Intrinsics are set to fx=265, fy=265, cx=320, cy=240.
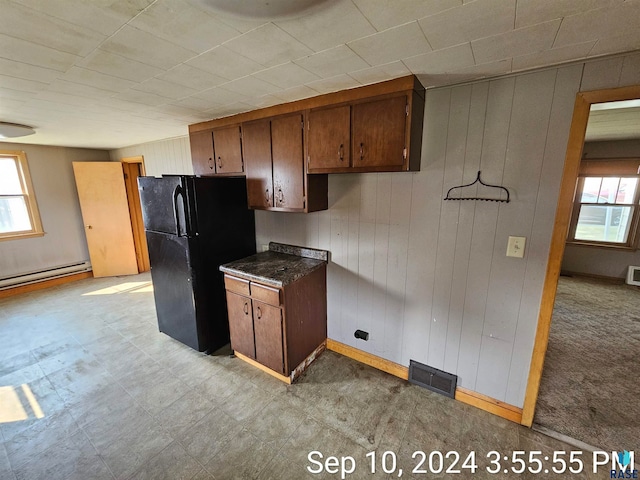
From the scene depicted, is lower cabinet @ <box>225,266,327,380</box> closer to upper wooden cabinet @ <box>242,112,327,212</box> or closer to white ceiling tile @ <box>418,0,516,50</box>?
upper wooden cabinet @ <box>242,112,327,212</box>

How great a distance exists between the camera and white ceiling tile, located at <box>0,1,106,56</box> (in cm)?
100

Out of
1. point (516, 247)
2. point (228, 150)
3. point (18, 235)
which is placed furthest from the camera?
point (18, 235)

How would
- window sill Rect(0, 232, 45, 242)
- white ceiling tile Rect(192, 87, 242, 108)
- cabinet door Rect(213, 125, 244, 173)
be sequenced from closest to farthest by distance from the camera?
white ceiling tile Rect(192, 87, 242, 108) < cabinet door Rect(213, 125, 244, 173) < window sill Rect(0, 232, 45, 242)

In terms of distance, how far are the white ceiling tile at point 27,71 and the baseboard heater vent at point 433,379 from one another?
3.11 m

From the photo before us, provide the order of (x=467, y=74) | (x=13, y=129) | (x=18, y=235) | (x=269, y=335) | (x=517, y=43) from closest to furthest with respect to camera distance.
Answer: (x=517, y=43) → (x=467, y=74) → (x=269, y=335) → (x=13, y=129) → (x=18, y=235)

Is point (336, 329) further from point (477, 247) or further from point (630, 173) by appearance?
point (630, 173)

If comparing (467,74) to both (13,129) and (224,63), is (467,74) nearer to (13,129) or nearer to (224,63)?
(224,63)

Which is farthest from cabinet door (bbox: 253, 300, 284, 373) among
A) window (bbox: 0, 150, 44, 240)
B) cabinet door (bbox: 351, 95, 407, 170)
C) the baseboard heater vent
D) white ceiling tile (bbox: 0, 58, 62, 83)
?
window (bbox: 0, 150, 44, 240)

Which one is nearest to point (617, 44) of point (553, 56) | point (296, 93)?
point (553, 56)

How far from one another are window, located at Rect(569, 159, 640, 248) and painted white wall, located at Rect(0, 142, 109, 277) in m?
8.59

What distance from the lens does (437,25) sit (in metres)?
1.08

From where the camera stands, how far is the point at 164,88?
1.82 meters

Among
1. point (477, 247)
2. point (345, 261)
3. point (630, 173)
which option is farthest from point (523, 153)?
point (630, 173)

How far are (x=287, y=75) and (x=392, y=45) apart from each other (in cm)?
65
